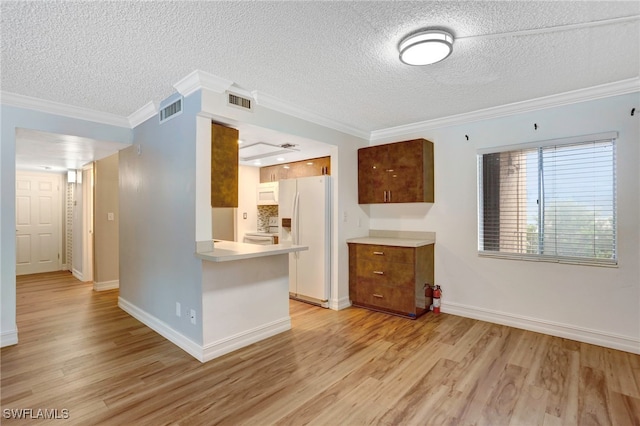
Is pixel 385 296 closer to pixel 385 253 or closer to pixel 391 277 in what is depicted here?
pixel 391 277

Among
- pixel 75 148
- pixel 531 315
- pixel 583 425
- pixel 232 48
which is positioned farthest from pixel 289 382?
pixel 75 148

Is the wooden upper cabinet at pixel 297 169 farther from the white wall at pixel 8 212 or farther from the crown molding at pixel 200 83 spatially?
the white wall at pixel 8 212

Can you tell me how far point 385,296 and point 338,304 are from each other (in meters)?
0.61

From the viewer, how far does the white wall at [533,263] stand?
282 centimetres

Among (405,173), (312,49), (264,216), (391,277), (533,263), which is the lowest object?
(391,277)

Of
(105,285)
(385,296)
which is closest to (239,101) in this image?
(385,296)

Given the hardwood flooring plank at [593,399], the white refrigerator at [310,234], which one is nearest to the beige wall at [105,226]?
the white refrigerator at [310,234]

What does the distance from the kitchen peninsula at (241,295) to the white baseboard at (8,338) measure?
1932 millimetres

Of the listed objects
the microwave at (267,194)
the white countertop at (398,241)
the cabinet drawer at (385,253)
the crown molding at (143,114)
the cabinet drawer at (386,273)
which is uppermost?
the crown molding at (143,114)

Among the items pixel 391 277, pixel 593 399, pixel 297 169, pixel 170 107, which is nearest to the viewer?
pixel 593 399

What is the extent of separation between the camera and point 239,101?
9.41 ft

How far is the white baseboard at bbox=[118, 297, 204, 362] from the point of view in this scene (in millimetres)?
2703

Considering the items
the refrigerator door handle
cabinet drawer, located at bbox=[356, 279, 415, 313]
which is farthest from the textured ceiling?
cabinet drawer, located at bbox=[356, 279, 415, 313]

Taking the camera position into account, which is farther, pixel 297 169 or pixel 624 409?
pixel 297 169
